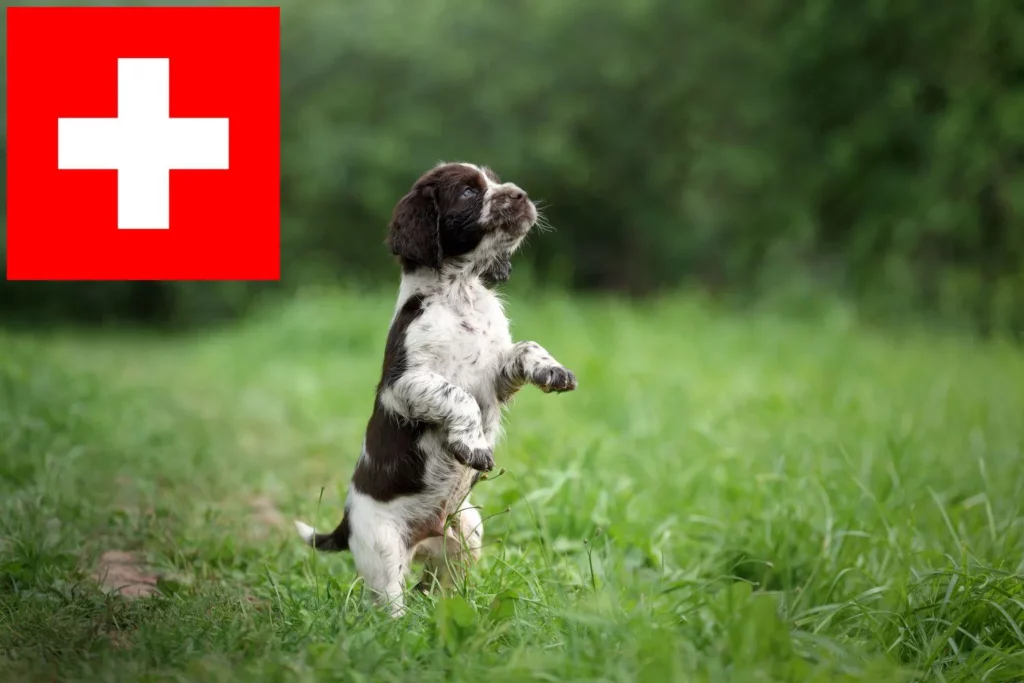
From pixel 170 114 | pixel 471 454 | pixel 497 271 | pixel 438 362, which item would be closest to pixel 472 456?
pixel 471 454

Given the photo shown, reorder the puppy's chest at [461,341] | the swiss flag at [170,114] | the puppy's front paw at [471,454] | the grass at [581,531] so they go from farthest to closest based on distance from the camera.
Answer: the swiss flag at [170,114], the puppy's chest at [461,341], the puppy's front paw at [471,454], the grass at [581,531]

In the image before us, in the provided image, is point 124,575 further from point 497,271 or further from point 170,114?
point 170,114

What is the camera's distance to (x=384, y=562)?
2.90 m

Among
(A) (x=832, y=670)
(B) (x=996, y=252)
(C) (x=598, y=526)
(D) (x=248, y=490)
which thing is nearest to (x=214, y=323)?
(B) (x=996, y=252)

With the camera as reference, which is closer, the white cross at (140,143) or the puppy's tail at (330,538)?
the puppy's tail at (330,538)

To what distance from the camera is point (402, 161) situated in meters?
18.9

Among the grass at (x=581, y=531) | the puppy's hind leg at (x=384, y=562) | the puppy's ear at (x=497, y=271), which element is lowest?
the grass at (x=581, y=531)

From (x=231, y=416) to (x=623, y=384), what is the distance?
2.87m

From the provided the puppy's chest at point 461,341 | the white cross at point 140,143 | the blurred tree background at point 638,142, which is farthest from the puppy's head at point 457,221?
the blurred tree background at point 638,142

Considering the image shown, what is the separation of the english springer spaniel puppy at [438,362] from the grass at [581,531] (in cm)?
18

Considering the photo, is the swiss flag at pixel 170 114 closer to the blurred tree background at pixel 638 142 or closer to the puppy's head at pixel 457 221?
the puppy's head at pixel 457 221

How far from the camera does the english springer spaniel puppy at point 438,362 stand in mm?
2877

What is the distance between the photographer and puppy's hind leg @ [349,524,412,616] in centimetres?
289

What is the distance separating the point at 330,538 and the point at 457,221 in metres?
1.07
